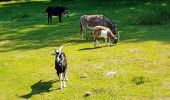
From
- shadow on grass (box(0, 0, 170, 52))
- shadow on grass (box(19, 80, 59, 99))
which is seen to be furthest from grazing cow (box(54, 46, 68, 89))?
shadow on grass (box(0, 0, 170, 52))

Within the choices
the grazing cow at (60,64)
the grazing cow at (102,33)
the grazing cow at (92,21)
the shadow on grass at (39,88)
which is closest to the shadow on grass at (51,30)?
the grazing cow at (92,21)

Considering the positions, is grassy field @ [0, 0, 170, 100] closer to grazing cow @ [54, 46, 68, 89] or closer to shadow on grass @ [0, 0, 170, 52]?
shadow on grass @ [0, 0, 170, 52]

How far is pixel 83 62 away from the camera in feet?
89.6

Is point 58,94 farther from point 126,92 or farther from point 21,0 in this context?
point 21,0

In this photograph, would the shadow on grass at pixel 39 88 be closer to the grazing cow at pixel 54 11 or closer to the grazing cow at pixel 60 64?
the grazing cow at pixel 60 64

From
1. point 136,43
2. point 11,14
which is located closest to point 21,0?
point 11,14

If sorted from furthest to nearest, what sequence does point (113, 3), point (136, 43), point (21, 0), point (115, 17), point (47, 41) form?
point (21, 0) < point (113, 3) < point (115, 17) < point (47, 41) < point (136, 43)

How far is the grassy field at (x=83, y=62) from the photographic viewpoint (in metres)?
21.9

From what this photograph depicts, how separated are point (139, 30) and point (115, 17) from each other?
29.2ft

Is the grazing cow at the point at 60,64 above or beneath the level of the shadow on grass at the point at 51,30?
above

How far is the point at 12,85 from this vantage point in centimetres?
2383

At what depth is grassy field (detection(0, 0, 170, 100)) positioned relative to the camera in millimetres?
21938

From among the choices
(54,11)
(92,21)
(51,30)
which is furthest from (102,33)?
(54,11)

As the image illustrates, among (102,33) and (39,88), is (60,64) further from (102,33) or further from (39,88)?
(102,33)
